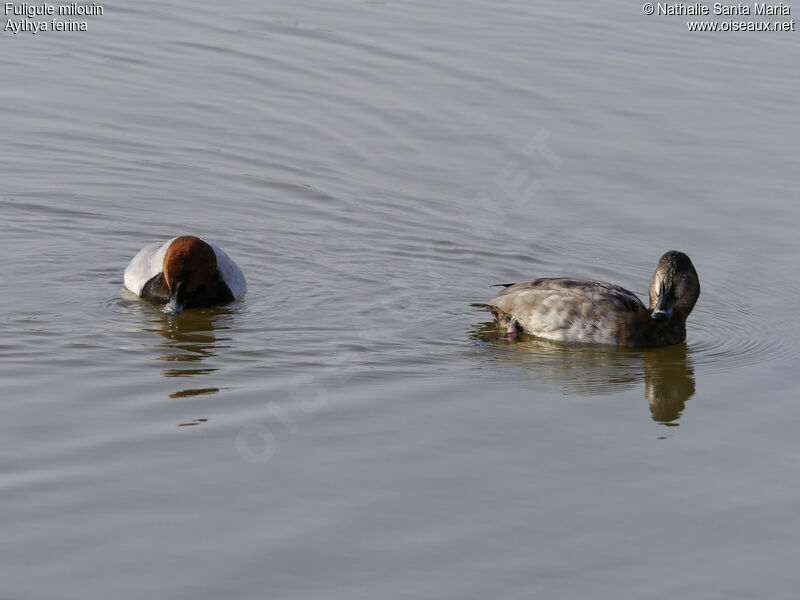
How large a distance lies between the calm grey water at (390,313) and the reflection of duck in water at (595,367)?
48mm

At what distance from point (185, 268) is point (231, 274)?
1.77 feet

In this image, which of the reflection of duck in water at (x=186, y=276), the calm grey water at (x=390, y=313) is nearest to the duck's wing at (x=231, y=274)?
the reflection of duck in water at (x=186, y=276)

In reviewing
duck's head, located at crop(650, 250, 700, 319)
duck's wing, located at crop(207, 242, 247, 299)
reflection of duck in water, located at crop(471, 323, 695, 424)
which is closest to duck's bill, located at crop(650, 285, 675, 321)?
→ duck's head, located at crop(650, 250, 700, 319)

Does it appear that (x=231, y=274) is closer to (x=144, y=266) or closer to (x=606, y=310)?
(x=144, y=266)

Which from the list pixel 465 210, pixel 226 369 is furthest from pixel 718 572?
pixel 465 210

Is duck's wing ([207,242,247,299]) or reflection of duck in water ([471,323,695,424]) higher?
duck's wing ([207,242,247,299])

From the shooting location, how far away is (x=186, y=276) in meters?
11.3

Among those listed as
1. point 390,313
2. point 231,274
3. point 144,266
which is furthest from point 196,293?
point 390,313

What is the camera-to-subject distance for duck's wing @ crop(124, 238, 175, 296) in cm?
1152

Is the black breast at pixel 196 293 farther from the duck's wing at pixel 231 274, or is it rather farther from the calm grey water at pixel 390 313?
the calm grey water at pixel 390 313

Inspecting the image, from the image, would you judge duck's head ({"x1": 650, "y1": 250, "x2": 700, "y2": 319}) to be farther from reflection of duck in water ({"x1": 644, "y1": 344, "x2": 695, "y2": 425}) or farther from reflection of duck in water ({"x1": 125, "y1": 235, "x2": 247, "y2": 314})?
reflection of duck in water ({"x1": 125, "y1": 235, "x2": 247, "y2": 314})

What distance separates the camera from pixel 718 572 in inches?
249

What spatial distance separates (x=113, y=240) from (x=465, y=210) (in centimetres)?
416

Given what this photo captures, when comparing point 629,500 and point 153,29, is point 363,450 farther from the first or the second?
point 153,29
